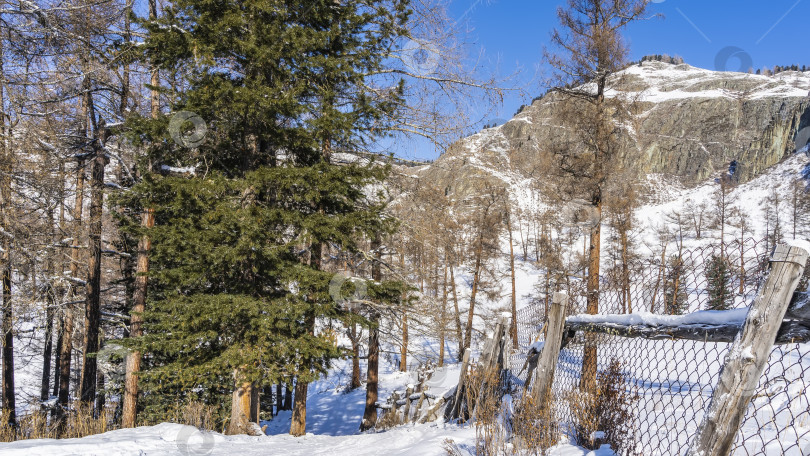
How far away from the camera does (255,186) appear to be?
21.2 feet

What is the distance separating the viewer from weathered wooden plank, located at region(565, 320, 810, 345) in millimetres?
1634

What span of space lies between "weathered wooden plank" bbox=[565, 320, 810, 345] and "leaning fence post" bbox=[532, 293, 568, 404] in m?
0.47

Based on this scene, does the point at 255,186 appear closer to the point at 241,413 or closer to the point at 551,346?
the point at 241,413

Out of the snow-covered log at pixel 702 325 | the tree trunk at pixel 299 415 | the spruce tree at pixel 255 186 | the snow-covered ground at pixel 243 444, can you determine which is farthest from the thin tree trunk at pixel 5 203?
the snow-covered log at pixel 702 325

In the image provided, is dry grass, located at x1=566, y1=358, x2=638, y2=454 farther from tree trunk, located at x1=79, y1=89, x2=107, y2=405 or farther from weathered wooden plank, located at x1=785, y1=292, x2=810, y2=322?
tree trunk, located at x1=79, y1=89, x2=107, y2=405

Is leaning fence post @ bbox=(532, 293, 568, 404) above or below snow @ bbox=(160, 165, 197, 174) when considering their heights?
below

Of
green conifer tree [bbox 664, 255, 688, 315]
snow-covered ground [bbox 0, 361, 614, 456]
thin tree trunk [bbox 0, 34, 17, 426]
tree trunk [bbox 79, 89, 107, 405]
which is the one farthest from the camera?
tree trunk [bbox 79, 89, 107, 405]

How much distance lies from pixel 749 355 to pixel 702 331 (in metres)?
0.39

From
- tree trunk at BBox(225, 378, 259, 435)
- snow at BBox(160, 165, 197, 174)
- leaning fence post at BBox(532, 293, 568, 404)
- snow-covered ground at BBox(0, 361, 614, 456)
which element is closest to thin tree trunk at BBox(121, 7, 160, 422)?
snow at BBox(160, 165, 197, 174)

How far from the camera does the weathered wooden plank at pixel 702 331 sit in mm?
1634

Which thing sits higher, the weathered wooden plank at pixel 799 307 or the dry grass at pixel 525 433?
the weathered wooden plank at pixel 799 307

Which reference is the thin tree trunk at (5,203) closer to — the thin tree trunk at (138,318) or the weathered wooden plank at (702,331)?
the thin tree trunk at (138,318)

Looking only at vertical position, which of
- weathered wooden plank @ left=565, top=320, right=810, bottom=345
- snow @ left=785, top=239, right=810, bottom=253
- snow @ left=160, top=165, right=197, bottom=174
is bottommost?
weathered wooden plank @ left=565, top=320, right=810, bottom=345

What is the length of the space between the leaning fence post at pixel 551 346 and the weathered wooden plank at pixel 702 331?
1.55 ft
